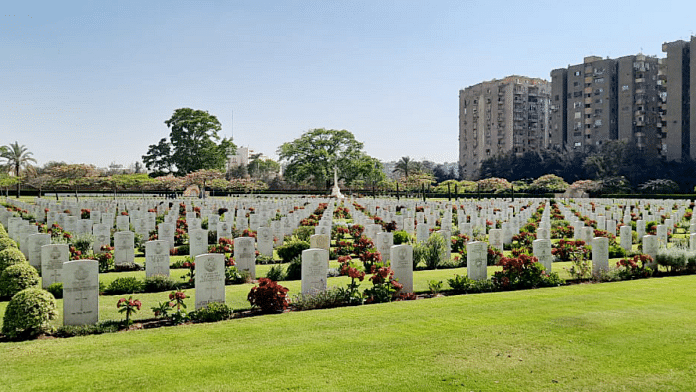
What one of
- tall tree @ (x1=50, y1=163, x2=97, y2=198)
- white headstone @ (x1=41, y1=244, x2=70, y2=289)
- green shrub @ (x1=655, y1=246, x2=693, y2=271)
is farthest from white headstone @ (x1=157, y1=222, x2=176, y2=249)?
tall tree @ (x1=50, y1=163, x2=97, y2=198)

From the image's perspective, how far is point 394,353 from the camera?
6910 millimetres

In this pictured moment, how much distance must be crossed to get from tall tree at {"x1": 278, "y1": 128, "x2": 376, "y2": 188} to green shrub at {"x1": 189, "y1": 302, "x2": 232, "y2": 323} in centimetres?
7253

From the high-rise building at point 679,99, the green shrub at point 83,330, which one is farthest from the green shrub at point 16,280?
the high-rise building at point 679,99

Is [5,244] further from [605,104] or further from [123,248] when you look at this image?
[605,104]

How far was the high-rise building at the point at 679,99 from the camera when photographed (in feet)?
259

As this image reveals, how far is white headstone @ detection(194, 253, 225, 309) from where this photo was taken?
9.48 m

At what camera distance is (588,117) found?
92.8 m

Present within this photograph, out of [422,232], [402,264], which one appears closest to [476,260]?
[402,264]

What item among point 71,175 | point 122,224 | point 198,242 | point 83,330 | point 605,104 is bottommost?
point 83,330

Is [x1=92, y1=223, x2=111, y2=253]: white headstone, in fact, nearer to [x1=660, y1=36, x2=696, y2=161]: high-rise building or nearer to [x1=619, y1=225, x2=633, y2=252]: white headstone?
[x1=619, y1=225, x2=633, y2=252]: white headstone

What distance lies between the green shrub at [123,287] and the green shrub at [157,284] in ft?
0.68

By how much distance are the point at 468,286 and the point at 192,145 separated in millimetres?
78429

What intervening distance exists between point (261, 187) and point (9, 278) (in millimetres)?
73545

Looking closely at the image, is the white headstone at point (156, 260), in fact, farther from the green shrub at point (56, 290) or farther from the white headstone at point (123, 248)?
the white headstone at point (123, 248)
